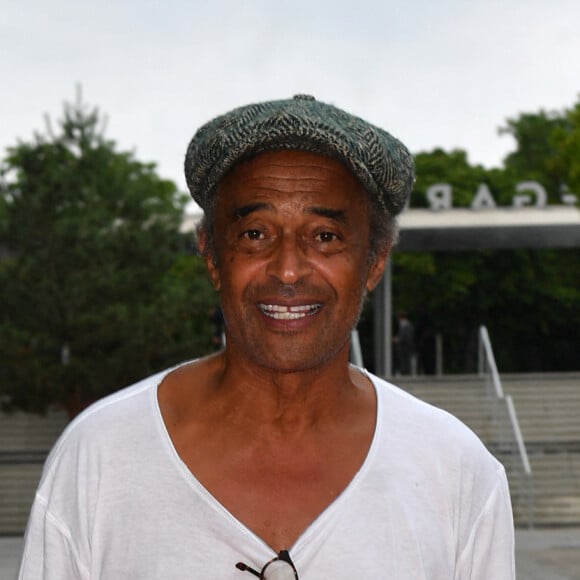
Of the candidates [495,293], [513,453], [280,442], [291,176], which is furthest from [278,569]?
[495,293]

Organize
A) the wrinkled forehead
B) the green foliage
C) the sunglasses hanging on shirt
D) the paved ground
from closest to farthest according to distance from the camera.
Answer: the sunglasses hanging on shirt → the wrinkled forehead → the paved ground → the green foliage

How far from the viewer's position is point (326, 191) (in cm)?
210

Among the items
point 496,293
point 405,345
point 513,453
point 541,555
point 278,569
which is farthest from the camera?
point 496,293

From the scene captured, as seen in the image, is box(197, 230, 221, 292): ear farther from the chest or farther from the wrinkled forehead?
the chest

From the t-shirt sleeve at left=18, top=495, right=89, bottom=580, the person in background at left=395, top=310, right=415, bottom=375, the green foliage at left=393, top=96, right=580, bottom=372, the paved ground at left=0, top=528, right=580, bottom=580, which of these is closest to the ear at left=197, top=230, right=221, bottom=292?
the t-shirt sleeve at left=18, top=495, right=89, bottom=580

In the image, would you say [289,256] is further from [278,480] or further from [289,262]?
[278,480]

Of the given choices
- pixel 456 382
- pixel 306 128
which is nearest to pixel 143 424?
pixel 306 128

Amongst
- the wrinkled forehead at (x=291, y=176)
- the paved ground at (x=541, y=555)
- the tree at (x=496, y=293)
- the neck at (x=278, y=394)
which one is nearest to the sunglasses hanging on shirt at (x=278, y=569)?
the neck at (x=278, y=394)

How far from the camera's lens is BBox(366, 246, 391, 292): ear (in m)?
2.26

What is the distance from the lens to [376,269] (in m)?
2.28

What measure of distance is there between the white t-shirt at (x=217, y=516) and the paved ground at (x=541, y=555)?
7.91m

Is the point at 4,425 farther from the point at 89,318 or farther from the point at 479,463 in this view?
the point at 479,463

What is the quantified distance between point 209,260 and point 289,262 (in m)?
0.25

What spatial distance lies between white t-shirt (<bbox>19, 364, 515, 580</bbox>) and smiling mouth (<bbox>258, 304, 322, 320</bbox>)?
0.27 m
